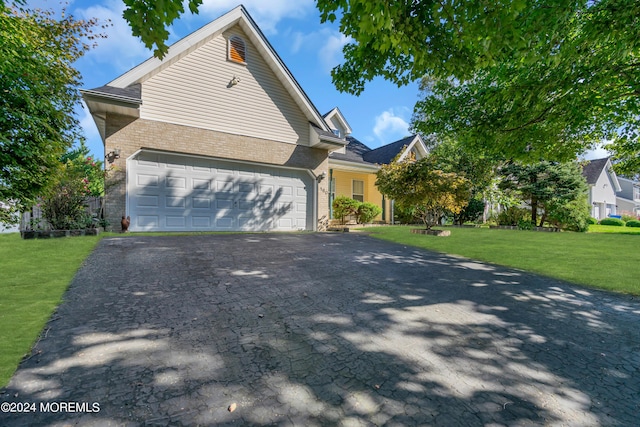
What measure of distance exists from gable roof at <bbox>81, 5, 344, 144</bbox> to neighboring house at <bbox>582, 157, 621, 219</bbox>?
33.5 metres

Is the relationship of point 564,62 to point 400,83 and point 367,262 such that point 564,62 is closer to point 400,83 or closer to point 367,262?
point 400,83

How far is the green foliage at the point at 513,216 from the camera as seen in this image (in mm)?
16406

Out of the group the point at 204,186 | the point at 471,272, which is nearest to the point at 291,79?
→ the point at 204,186

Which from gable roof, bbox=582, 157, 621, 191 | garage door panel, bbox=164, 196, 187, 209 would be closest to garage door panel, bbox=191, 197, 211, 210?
garage door panel, bbox=164, 196, 187, 209

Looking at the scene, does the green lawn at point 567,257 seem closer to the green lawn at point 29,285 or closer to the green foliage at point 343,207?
the green foliage at point 343,207

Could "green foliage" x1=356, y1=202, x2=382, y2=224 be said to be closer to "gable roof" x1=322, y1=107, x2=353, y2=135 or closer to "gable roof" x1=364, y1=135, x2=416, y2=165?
"gable roof" x1=364, y1=135, x2=416, y2=165

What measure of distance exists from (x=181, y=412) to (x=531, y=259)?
786 centimetres

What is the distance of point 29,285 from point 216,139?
7.21m

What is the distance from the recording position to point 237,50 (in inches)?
419

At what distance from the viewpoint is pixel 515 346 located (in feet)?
8.92

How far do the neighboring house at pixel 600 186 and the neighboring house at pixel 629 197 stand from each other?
6.86 meters

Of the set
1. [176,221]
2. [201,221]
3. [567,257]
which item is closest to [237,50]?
[201,221]

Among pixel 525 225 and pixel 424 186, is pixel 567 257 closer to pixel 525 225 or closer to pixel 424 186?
pixel 424 186

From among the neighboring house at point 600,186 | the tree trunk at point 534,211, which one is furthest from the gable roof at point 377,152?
the neighboring house at point 600,186
